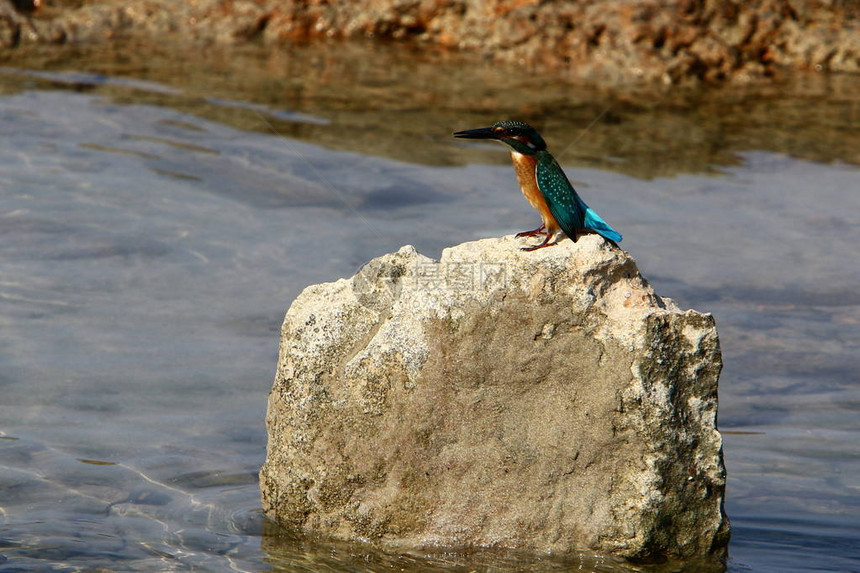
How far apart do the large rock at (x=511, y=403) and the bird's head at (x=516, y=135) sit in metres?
0.43

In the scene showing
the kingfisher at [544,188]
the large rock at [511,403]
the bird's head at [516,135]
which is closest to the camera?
the large rock at [511,403]

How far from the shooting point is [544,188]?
13.5ft

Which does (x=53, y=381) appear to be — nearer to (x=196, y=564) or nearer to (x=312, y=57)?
(x=196, y=564)

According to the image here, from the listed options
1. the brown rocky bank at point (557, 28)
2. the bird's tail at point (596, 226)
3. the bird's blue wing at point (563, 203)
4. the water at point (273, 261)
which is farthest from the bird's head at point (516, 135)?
the brown rocky bank at point (557, 28)

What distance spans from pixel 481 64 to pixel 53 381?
23.0 feet

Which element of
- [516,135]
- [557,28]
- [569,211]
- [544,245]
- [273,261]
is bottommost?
[273,261]

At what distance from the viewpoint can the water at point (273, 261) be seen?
4.49 metres

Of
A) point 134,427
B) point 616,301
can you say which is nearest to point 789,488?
point 616,301

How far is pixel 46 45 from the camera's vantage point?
1163cm

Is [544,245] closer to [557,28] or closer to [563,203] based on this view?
[563,203]

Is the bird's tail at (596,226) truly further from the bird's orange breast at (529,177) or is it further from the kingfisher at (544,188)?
the bird's orange breast at (529,177)

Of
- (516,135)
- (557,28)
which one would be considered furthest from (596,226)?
(557,28)

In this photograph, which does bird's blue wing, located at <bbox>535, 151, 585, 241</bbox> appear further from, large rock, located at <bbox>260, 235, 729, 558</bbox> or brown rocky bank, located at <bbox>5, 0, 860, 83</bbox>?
brown rocky bank, located at <bbox>5, 0, 860, 83</bbox>

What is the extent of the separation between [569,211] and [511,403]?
75cm
